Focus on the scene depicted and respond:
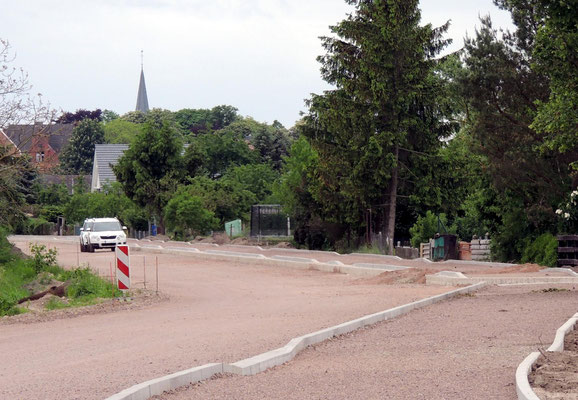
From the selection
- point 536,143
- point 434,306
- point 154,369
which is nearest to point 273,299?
point 434,306

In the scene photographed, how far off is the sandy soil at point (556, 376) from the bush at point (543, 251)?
1932cm

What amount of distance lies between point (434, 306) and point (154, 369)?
8414mm

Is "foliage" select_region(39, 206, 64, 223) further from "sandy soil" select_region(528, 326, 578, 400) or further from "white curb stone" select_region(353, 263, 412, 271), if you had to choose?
"sandy soil" select_region(528, 326, 578, 400)

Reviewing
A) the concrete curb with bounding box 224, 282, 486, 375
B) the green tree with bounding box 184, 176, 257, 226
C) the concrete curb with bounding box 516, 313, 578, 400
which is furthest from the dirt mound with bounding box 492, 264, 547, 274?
the green tree with bounding box 184, 176, 257, 226

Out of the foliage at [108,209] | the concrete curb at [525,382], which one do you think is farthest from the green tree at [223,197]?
the concrete curb at [525,382]

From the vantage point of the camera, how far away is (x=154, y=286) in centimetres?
2486

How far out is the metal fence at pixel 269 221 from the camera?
53.7 m

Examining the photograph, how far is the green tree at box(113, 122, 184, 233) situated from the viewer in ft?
198

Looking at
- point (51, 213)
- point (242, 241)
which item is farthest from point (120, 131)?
point (242, 241)

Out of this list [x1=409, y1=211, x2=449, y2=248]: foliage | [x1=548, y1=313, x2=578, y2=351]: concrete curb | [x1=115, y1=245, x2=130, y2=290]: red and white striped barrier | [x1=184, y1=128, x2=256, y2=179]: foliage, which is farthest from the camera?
A: [x1=184, y1=128, x2=256, y2=179]: foliage

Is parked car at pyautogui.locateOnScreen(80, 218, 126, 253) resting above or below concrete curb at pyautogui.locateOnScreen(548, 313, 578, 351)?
above

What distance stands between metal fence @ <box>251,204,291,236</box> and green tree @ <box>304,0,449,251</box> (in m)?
13.2

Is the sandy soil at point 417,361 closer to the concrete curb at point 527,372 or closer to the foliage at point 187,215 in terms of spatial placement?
the concrete curb at point 527,372

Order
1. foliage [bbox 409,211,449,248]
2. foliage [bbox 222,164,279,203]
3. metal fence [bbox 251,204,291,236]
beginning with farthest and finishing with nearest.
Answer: foliage [bbox 222,164,279,203] < metal fence [bbox 251,204,291,236] < foliage [bbox 409,211,449,248]
